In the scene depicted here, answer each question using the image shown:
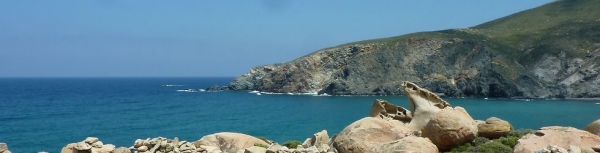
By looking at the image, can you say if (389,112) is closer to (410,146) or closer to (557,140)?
(557,140)

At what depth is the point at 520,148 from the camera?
21891mm

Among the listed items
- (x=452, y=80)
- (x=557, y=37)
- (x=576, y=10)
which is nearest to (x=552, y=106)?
(x=452, y=80)

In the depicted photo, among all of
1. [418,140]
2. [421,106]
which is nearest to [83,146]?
[418,140]

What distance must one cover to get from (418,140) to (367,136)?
268 cm

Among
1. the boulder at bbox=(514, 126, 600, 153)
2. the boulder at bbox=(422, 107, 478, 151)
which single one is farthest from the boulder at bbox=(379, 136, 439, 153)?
the boulder at bbox=(514, 126, 600, 153)

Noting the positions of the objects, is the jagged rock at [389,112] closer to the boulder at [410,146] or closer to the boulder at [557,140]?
the boulder at [557,140]

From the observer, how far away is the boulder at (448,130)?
2489cm

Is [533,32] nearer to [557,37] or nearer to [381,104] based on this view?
[557,37]

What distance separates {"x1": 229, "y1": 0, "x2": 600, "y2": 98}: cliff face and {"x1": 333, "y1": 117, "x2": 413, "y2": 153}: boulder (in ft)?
332

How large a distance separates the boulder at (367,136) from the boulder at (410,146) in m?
1.37

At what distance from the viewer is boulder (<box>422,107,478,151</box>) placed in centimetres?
2489

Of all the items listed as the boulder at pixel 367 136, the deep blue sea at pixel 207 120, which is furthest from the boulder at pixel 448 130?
the deep blue sea at pixel 207 120

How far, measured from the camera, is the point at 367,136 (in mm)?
23438

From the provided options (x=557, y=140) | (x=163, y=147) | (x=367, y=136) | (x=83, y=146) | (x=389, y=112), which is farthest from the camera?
(x=389, y=112)
